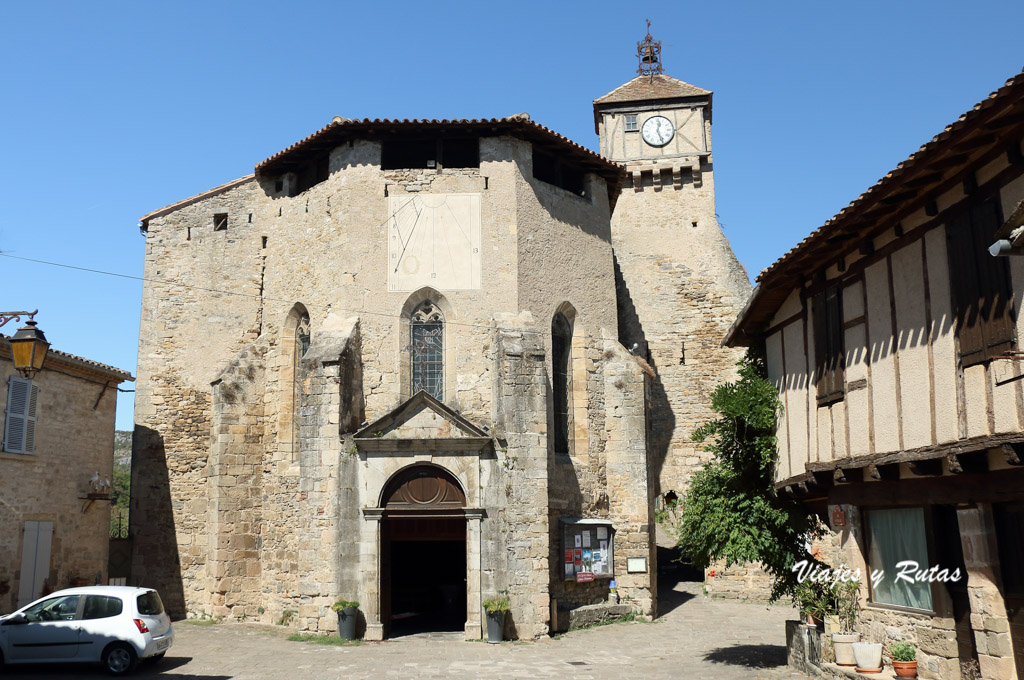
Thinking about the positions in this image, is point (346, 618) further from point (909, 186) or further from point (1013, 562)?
point (909, 186)

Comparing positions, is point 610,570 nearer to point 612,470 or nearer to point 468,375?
point 612,470

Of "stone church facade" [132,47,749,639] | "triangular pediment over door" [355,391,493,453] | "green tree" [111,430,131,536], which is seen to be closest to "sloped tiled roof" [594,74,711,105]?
"stone church facade" [132,47,749,639]

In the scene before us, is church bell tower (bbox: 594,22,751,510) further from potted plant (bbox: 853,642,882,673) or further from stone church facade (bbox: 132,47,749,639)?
potted plant (bbox: 853,642,882,673)

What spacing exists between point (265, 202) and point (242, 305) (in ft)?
8.03

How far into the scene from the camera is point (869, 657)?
9.43 m

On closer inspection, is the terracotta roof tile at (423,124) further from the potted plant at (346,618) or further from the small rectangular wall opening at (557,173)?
the potted plant at (346,618)

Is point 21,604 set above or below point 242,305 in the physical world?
below

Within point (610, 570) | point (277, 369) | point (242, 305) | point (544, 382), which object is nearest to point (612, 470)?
point (610, 570)

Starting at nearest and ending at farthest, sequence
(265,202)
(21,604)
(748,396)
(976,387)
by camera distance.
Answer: (976,387) < (748,396) < (21,604) < (265,202)

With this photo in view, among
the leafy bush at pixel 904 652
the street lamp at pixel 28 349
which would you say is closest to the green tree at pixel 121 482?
the street lamp at pixel 28 349

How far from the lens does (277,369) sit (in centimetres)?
1836

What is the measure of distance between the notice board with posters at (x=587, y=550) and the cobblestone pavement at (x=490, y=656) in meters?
1.08

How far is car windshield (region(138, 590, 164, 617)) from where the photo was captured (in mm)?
12055

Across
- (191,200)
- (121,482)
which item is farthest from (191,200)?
(121,482)
